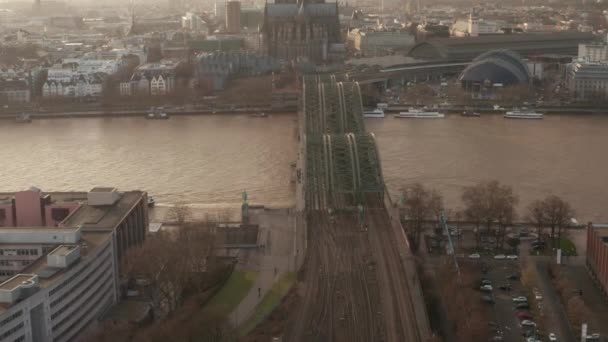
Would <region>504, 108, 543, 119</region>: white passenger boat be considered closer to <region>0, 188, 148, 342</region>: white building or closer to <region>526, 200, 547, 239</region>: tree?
<region>526, 200, 547, 239</region>: tree

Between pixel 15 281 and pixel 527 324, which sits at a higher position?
pixel 15 281

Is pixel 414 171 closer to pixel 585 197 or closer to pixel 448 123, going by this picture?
pixel 585 197

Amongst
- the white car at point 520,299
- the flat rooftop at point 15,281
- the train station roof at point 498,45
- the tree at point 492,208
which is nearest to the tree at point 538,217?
the tree at point 492,208

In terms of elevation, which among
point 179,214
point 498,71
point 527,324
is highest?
point 498,71

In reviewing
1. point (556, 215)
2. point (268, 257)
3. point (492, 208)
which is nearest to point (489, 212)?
point (492, 208)

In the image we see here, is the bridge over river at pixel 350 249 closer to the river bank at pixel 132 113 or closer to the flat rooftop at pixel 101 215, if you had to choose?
the flat rooftop at pixel 101 215

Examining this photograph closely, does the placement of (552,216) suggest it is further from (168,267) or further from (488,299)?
(168,267)

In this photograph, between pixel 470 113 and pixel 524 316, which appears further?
pixel 470 113

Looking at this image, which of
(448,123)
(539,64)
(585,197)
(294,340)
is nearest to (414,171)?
(585,197)
